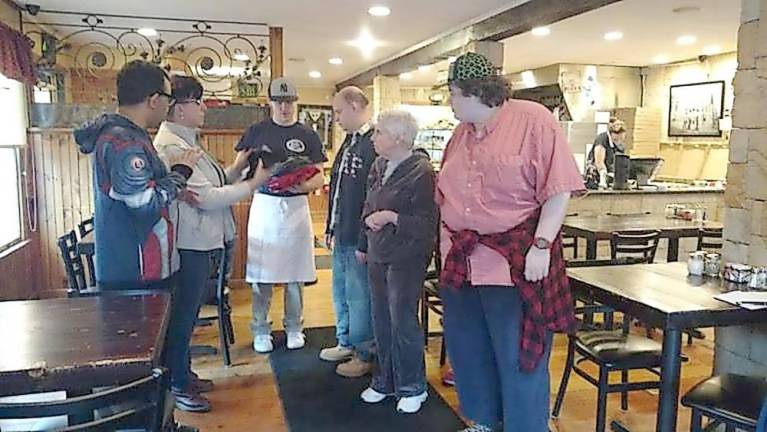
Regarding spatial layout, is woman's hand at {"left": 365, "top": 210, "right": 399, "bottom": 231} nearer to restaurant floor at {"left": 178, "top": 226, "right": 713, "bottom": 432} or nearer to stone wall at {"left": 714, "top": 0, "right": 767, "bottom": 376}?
restaurant floor at {"left": 178, "top": 226, "right": 713, "bottom": 432}

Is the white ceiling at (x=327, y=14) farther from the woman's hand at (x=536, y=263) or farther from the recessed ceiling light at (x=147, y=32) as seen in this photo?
the woman's hand at (x=536, y=263)

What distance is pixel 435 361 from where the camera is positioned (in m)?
3.64

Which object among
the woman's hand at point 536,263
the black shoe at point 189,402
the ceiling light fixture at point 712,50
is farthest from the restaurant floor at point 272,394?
the ceiling light fixture at point 712,50

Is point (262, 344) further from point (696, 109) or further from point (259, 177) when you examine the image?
point (696, 109)

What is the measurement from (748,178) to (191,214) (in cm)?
239

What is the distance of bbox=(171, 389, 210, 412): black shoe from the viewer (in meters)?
2.94

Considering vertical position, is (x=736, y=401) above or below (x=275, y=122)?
below

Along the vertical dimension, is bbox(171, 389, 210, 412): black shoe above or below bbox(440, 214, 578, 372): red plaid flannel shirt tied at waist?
below

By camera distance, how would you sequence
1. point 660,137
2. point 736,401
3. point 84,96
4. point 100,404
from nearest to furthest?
1. point 100,404
2. point 736,401
3. point 84,96
4. point 660,137

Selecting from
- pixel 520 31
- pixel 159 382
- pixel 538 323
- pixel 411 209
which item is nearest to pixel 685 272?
pixel 538 323

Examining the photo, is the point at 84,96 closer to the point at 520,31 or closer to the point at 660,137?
the point at 520,31

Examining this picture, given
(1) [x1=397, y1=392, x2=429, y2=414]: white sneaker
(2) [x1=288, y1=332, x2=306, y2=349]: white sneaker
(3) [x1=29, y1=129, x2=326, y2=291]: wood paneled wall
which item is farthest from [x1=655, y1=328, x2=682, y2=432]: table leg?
(3) [x1=29, y1=129, x2=326, y2=291]: wood paneled wall

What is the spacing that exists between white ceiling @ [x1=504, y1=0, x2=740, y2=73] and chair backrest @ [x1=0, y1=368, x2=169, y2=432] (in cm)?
455

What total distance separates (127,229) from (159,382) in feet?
3.80
